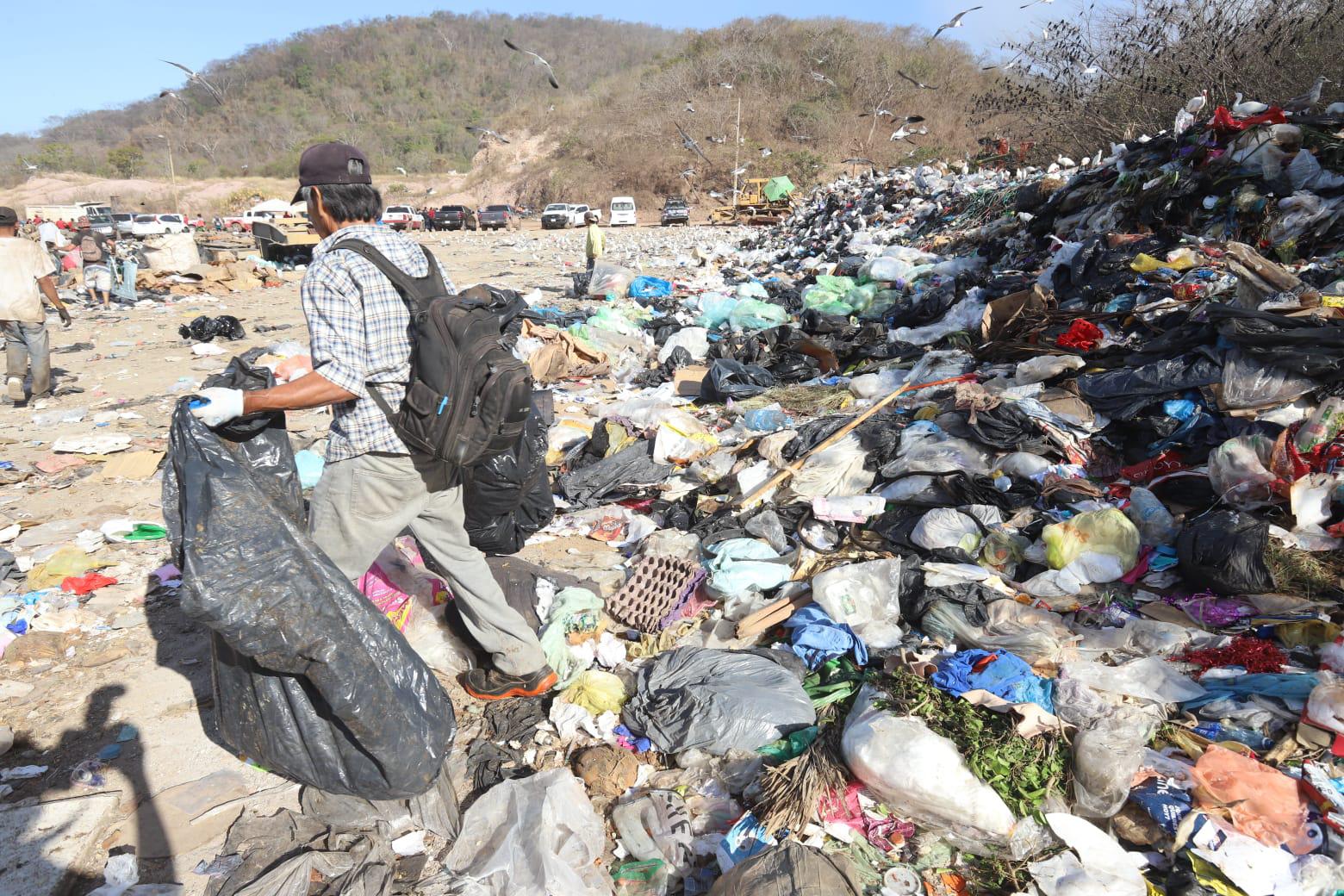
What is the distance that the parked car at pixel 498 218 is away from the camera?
2656cm

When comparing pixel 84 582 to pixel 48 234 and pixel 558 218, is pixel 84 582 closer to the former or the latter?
pixel 48 234

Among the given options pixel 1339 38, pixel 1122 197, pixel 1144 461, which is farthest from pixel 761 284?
pixel 1339 38

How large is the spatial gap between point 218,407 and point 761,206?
24.2 metres

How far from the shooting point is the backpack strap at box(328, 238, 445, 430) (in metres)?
1.84

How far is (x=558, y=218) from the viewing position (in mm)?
25578

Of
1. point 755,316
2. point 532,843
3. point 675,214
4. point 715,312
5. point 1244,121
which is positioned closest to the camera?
point 532,843

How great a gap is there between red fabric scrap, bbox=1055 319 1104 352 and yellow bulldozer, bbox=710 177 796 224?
63.1ft

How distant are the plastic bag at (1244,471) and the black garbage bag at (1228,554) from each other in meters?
0.20

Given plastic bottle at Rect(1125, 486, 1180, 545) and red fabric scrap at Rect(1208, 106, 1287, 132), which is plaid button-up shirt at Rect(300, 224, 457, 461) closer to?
plastic bottle at Rect(1125, 486, 1180, 545)

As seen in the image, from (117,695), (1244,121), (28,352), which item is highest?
(1244,121)

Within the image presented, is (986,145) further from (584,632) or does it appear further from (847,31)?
(847,31)

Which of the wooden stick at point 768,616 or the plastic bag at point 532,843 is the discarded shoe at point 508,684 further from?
the wooden stick at point 768,616

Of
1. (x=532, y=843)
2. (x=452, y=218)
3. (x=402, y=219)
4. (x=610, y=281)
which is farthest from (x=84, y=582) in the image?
(x=452, y=218)

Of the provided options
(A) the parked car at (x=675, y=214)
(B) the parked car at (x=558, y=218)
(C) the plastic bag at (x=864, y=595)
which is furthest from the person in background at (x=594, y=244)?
(A) the parked car at (x=675, y=214)
